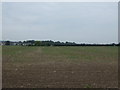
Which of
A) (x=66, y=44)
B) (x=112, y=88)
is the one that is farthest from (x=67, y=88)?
(x=66, y=44)

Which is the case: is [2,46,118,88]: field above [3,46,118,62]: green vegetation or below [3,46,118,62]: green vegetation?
above

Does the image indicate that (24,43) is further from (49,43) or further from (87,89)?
(87,89)

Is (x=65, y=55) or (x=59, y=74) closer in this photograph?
(x=59, y=74)

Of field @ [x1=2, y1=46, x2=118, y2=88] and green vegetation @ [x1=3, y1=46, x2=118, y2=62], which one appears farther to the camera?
green vegetation @ [x1=3, y1=46, x2=118, y2=62]

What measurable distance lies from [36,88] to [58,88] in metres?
0.66

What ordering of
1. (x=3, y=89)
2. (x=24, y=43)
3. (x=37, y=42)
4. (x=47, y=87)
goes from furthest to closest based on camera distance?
(x=37, y=42) < (x=24, y=43) < (x=47, y=87) < (x=3, y=89)

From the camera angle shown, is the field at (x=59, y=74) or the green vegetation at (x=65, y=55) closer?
the field at (x=59, y=74)

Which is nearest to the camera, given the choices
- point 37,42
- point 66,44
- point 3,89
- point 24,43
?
point 3,89

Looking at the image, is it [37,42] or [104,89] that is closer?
[104,89]

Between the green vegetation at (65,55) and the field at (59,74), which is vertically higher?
the field at (59,74)

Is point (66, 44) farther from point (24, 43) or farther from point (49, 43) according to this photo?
point (24, 43)

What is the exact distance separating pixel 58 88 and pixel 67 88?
10.7 inches

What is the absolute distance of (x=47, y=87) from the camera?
7250mm

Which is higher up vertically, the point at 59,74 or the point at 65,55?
the point at 59,74
